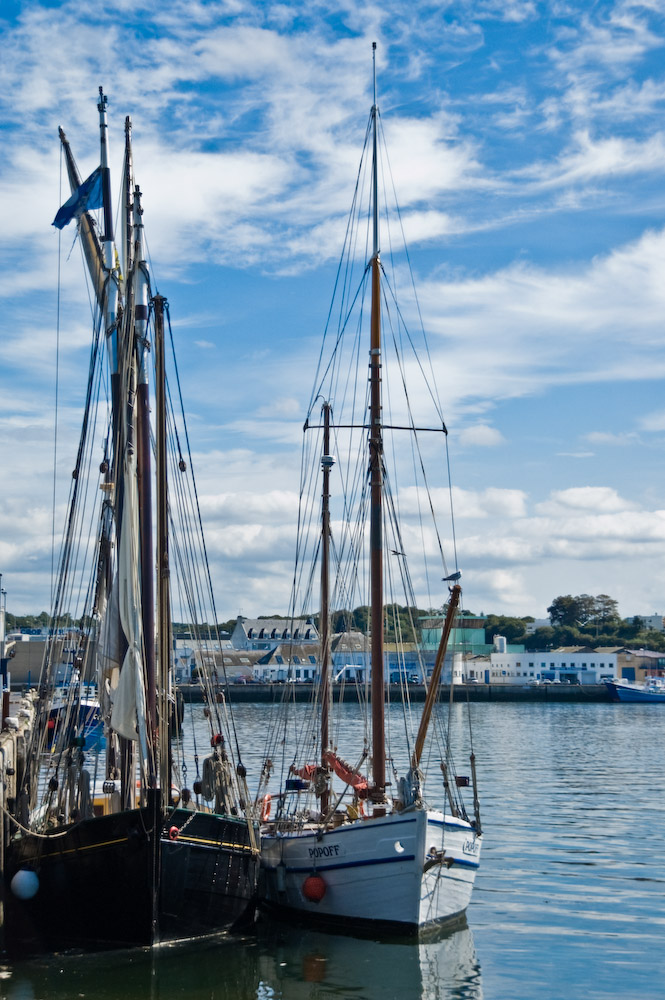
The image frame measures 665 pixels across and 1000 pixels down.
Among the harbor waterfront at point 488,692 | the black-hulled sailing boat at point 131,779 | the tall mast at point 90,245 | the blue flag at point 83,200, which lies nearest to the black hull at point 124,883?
the black-hulled sailing boat at point 131,779

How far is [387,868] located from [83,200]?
19728 millimetres

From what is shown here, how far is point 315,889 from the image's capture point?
89.5 ft

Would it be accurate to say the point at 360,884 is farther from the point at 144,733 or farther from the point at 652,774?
the point at 652,774

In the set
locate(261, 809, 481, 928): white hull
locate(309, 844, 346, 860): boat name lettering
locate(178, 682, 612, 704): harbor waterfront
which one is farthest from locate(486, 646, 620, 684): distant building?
locate(309, 844, 346, 860): boat name lettering

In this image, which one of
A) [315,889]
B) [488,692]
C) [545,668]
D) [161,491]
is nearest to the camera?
[315,889]

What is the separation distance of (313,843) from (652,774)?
3844 centimetres

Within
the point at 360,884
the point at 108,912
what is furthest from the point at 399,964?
the point at 108,912

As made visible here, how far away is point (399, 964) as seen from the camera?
2470cm

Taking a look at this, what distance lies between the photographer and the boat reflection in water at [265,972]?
75.1 feet

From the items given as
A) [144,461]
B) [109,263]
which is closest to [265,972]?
[144,461]

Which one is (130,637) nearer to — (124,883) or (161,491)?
(124,883)

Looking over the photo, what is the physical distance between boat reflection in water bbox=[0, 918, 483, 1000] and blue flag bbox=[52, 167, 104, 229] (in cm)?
1963

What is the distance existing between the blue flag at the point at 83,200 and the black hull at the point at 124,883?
1723cm

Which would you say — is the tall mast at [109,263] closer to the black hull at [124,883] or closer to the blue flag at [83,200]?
the blue flag at [83,200]
